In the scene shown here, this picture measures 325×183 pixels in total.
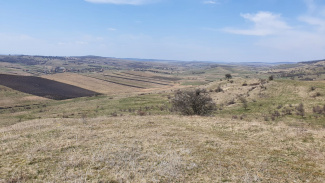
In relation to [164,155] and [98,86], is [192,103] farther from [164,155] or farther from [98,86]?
[98,86]

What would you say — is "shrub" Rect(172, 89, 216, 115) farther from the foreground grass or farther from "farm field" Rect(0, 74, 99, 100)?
"farm field" Rect(0, 74, 99, 100)

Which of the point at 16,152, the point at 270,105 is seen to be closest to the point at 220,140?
the point at 16,152

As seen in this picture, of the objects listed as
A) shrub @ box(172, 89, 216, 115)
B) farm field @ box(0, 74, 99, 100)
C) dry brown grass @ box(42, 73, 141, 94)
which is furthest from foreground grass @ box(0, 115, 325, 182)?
dry brown grass @ box(42, 73, 141, 94)

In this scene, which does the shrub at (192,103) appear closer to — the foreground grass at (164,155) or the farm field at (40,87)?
the foreground grass at (164,155)

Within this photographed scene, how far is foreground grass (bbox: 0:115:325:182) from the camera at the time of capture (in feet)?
38.5

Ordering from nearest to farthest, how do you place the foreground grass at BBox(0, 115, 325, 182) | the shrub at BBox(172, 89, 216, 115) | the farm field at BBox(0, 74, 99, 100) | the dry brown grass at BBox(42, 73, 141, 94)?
the foreground grass at BBox(0, 115, 325, 182) < the shrub at BBox(172, 89, 216, 115) < the farm field at BBox(0, 74, 99, 100) < the dry brown grass at BBox(42, 73, 141, 94)

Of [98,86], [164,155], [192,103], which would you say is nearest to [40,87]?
[98,86]

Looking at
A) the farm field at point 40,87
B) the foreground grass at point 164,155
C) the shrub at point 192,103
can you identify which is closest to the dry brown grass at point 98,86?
the farm field at point 40,87

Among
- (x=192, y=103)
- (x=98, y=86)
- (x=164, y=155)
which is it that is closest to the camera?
(x=164, y=155)

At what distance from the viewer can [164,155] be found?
14.9 meters

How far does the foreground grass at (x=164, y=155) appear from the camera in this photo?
11.7m

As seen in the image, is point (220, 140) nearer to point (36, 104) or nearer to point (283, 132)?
point (283, 132)

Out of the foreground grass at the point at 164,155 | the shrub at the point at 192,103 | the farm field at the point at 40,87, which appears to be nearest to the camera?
the foreground grass at the point at 164,155

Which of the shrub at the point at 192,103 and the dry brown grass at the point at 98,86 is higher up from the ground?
the shrub at the point at 192,103
